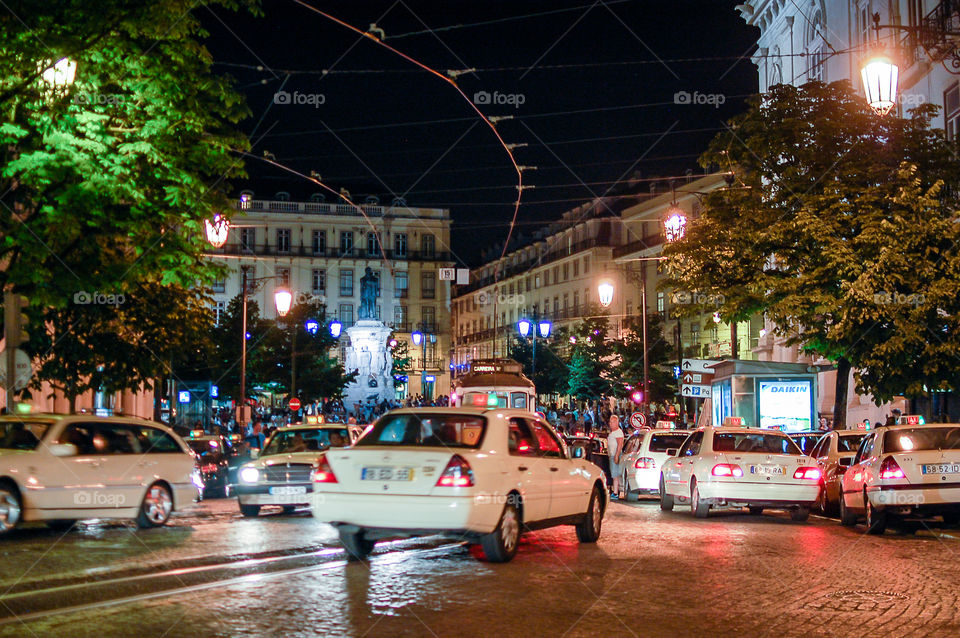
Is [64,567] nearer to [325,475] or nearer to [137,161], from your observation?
[325,475]

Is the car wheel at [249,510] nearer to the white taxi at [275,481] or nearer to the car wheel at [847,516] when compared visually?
the white taxi at [275,481]

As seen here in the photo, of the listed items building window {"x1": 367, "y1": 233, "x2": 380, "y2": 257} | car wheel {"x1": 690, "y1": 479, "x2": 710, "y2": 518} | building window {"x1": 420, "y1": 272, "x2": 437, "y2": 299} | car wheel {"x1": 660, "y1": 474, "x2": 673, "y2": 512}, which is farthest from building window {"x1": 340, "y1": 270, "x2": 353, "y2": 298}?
car wheel {"x1": 690, "y1": 479, "x2": 710, "y2": 518}

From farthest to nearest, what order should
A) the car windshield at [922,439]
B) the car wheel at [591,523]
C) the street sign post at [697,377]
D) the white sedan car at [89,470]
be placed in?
the street sign post at [697,377] → the car windshield at [922,439] → the car wheel at [591,523] → the white sedan car at [89,470]

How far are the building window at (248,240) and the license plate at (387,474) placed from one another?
97165mm

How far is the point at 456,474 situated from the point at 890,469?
6.92 metres

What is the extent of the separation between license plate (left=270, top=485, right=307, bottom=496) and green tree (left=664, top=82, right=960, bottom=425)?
1218 centimetres

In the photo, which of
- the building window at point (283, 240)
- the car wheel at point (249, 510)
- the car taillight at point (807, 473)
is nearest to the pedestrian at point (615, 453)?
the car taillight at point (807, 473)

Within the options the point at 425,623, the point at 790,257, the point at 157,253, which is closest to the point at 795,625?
the point at 425,623

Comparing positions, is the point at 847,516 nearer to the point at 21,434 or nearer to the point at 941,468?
the point at 941,468

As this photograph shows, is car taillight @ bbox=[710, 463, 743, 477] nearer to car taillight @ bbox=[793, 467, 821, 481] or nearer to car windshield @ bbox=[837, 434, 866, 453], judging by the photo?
car taillight @ bbox=[793, 467, 821, 481]

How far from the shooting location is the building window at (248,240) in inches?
4198

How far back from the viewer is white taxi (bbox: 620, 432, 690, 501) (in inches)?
917

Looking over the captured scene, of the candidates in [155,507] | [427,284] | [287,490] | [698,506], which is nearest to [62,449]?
[155,507]

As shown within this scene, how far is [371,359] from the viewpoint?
77562 mm
